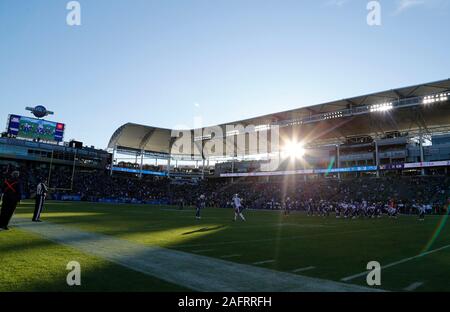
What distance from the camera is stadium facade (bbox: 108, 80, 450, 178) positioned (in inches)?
1917

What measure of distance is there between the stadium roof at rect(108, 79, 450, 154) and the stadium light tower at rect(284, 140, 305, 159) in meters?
2.88

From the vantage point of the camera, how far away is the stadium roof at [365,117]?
4638cm

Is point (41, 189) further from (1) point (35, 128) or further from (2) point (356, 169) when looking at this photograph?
(1) point (35, 128)

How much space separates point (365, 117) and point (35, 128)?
67.1 metres

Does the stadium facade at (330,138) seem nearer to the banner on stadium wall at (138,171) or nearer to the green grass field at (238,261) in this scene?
the banner on stadium wall at (138,171)

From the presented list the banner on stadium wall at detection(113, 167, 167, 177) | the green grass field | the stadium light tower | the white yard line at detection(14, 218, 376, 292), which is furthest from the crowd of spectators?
the white yard line at detection(14, 218, 376, 292)

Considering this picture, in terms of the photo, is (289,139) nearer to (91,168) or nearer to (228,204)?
(228,204)

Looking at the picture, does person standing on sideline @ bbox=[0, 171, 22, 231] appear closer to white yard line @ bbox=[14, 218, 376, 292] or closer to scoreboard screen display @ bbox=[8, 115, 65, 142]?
white yard line @ bbox=[14, 218, 376, 292]

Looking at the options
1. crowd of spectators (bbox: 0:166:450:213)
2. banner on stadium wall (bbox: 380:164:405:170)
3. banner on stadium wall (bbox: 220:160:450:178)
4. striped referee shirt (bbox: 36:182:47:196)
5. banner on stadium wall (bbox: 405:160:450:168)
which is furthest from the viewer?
banner on stadium wall (bbox: 380:164:405:170)

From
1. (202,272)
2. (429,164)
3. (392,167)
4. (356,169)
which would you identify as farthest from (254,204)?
(202,272)

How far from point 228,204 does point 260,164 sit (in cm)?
2692

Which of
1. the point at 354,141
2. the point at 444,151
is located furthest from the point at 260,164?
the point at 444,151

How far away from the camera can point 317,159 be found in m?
66.6
